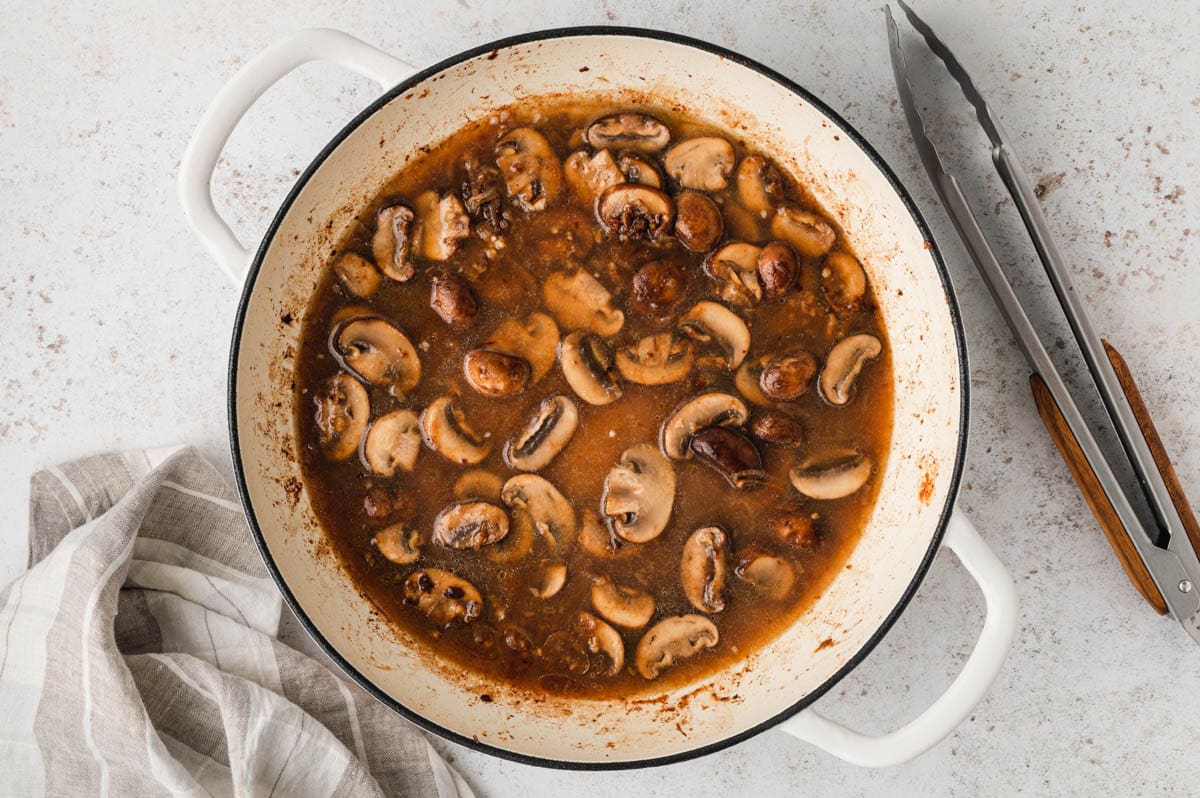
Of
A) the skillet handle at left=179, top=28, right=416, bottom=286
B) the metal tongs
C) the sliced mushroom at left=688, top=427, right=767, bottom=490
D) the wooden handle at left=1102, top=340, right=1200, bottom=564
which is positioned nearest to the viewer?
the skillet handle at left=179, top=28, right=416, bottom=286

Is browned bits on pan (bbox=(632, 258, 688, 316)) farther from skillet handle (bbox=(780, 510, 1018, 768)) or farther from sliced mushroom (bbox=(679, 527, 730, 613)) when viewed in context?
skillet handle (bbox=(780, 510, 1018, 768))

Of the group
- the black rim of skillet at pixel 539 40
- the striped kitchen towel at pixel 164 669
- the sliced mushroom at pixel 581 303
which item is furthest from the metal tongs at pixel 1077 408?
the striped kitchen towel at pixel 164 669

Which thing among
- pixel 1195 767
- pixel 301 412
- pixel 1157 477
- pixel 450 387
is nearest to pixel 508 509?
pixel 450 387

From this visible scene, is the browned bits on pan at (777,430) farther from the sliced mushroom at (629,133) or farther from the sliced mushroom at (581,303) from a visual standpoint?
the sliced mushroom at (629,133)

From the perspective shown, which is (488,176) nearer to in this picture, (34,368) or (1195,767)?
(34,368)

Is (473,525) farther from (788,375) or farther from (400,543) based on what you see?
(788,375)

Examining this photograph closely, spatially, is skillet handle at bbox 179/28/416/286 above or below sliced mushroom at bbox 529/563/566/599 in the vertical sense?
above

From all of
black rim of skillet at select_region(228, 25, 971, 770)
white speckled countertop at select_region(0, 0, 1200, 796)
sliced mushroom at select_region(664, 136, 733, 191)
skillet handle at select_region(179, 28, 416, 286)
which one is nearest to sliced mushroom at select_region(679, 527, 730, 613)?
black rim of skillet at select_region(228, 25, 971, 770)
